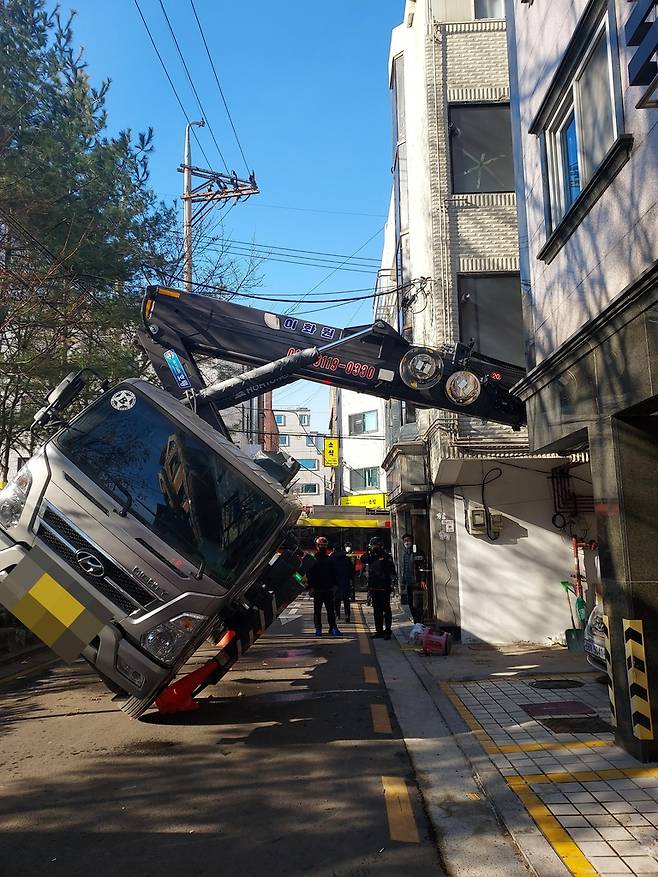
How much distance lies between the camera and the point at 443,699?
8.27 metres

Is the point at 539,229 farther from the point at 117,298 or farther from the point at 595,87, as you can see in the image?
the point at 117,298

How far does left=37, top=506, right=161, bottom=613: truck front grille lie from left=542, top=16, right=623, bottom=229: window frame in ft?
17.7

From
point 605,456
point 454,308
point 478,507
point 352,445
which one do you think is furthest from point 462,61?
point 352,445

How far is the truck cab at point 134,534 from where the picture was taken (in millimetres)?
6133

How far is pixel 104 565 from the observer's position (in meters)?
6.26

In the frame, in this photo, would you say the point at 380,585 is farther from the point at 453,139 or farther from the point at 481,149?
the point at 453,139

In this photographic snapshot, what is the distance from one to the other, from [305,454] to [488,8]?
53463mm

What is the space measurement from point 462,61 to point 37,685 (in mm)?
13010

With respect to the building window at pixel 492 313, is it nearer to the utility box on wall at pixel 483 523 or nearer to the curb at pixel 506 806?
the utility box on wall at pixel 483 523

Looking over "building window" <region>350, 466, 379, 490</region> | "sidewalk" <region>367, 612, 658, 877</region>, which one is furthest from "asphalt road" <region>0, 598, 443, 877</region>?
"building window" <region>350, 466, 379, 490</region>

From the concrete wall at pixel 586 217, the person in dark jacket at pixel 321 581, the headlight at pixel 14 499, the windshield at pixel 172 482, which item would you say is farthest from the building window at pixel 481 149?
the headlight at pixel 14 499

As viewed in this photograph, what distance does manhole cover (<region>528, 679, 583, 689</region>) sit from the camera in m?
8.71

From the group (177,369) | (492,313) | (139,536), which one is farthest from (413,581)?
(139,536)

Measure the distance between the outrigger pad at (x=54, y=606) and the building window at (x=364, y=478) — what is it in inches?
1487
